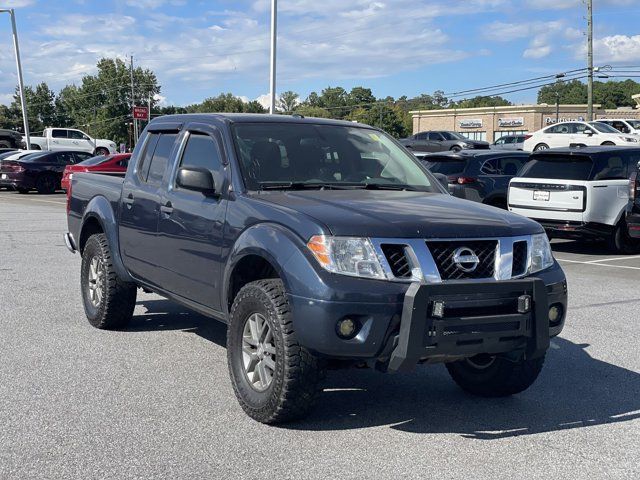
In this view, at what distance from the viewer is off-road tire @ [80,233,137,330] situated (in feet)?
23.6

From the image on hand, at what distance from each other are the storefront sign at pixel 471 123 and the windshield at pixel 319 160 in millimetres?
89886

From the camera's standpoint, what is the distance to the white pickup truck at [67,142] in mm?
47781

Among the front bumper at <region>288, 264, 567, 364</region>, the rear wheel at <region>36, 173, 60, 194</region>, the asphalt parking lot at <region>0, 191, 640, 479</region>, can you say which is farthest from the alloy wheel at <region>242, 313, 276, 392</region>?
the rear wheel at <region>36, 173, 60, 194</region>

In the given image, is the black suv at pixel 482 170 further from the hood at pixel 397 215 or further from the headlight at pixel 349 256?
the headlight at pixel 349 256

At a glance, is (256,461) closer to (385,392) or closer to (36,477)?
(36,477)

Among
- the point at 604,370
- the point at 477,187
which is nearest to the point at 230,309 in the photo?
the point at 604,370

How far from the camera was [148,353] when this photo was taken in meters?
6.66

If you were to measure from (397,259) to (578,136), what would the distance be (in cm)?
3217

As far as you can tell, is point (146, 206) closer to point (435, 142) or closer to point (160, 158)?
point (160, 158)

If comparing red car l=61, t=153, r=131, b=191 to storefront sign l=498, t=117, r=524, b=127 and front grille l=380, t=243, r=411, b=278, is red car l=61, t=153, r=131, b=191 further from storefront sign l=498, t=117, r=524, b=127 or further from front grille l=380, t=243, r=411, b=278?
storefront sign l=498, t=117, r=524, b=127

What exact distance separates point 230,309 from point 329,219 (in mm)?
1053

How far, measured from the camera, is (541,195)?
45.9 feet

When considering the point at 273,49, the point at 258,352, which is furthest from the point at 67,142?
the point at 258,352

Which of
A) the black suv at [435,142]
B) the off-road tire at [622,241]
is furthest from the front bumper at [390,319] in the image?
the black suv at [435,142]
